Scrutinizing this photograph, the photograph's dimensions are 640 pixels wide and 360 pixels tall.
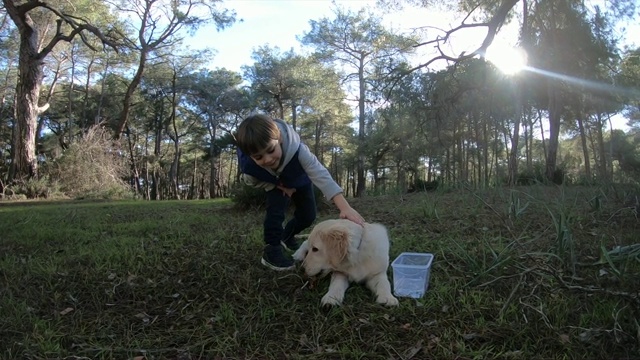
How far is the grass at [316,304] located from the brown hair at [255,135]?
0.94 metres

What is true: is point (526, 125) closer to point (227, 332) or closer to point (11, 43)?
point (227, 332)

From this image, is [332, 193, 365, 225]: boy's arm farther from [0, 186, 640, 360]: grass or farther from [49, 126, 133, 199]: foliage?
[49, 126, 133, 199]: foliage

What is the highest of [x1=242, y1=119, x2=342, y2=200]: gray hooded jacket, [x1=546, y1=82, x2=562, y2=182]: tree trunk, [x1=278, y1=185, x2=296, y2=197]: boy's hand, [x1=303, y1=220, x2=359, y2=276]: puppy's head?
[x1=546, y1=82, x2=562, y2=182]: tree trunk

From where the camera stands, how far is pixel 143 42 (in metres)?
19.1

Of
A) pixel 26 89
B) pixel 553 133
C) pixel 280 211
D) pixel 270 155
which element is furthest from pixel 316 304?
pixel 26 89

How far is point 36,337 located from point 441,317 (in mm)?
2145

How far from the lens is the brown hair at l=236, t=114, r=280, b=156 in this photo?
104 inches

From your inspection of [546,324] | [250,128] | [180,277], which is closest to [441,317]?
[546,324]

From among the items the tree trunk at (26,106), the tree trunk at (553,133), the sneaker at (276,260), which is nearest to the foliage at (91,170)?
the tree trunk at (26,106)

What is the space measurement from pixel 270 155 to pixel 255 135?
7.4 inches

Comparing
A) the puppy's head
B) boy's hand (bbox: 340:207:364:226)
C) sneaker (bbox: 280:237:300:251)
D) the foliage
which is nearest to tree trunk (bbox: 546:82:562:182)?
sneaker (bbox: 280:237:300:251)

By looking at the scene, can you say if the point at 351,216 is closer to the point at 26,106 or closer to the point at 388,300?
the point at 388,300

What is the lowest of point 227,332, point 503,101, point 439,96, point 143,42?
point 227,332

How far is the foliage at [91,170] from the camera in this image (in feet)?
46.3
